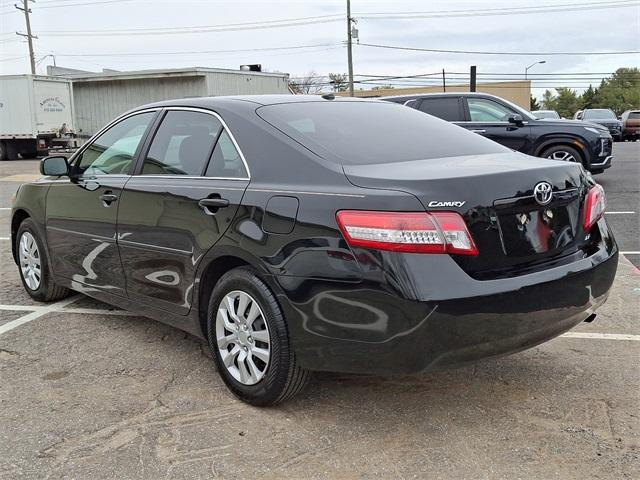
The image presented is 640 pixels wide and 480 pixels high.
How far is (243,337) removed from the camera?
3.21 m

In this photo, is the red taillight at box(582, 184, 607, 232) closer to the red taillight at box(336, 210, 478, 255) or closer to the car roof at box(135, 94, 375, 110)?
the red taillight at box(336, 210, 478, 255)

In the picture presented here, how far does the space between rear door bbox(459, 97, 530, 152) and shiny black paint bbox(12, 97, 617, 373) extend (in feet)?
25.4

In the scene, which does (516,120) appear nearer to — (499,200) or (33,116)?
(499,200)

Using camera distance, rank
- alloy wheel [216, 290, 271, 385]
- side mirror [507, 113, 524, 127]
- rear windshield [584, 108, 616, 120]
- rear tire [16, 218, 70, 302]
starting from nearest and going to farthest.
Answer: alloy wheel [216, 290, 271, 385] < rear tire [16, 218, 70, 302] < side mirror [507, 113, 524, 127] < rear windshield [584, 108, 616, 120]

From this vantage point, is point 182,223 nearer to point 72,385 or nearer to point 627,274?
point 72,385

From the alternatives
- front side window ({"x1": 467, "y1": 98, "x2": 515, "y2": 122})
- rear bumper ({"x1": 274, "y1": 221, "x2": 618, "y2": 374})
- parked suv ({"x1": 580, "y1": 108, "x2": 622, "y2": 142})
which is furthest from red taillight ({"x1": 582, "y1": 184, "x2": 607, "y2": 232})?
parked suv ({"x1": 580, "y1": 108, "x2": 622, "y2": 142})

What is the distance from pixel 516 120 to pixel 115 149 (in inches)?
314

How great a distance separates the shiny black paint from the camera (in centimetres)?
262

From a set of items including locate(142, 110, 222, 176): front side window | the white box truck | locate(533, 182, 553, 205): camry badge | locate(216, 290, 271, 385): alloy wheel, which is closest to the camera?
locate(533, 182, 553, 205): camry badge

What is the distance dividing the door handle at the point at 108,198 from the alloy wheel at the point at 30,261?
4.06 feet

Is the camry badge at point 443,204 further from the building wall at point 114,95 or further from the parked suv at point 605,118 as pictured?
the building wall at point 114,95

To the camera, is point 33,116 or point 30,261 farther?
point 33,116

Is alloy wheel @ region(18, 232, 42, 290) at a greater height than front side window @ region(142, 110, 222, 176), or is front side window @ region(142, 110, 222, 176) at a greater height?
front side window @ region(142, 110, 222, 176)

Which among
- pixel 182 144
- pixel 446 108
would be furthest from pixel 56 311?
pixel 446 108
